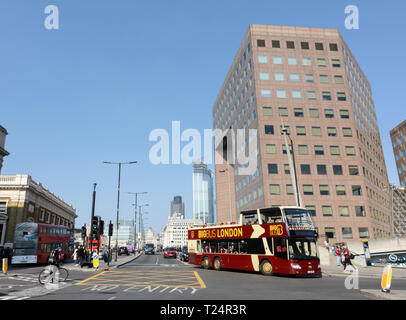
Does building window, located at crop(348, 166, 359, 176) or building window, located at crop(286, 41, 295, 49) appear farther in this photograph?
building window, located at crop(286, 41, 295, 49)

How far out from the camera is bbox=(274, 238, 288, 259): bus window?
1930 centimetres

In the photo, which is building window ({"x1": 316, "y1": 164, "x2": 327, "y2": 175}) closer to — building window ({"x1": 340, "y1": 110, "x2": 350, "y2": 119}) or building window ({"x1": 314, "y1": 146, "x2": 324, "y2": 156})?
building window ({"x1": 314, "y1": 146, "x2": 324, "y2": 156})

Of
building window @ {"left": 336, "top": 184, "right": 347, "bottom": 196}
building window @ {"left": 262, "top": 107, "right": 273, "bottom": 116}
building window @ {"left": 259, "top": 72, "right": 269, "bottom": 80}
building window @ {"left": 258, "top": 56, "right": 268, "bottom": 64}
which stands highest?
building window @ {"left": 258, "top": 56, "right": 268, "bottom": 64}

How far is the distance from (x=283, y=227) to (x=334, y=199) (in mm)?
37779

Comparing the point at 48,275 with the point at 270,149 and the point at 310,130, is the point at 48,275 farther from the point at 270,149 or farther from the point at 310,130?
the point at 310,130

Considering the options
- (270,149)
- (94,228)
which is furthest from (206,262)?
(270,149)

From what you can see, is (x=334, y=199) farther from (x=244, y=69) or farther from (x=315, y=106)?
(x=244, y=69)

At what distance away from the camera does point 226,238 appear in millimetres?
24000

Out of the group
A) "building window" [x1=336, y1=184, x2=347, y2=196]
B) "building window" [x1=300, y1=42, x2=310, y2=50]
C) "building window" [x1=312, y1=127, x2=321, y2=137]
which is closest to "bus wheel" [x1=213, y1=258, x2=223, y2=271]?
"building window" [x1=336, y1=184, x2=347, y2=196]

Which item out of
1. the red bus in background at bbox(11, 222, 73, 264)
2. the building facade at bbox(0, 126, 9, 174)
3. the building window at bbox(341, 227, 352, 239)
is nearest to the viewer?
the red bus in background at bbox(11, 222, 73, 264)

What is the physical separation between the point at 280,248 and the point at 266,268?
1975 mm

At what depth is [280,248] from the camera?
19.5 meters

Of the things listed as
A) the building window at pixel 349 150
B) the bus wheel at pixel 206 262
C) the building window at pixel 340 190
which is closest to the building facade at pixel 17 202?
the bus wheel at pixel 206 262
